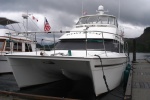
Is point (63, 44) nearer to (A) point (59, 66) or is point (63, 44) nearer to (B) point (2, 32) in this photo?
(A) point (59, 66)

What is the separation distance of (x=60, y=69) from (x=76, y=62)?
3.79 feet

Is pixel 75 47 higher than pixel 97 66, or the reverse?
pixel 75 47

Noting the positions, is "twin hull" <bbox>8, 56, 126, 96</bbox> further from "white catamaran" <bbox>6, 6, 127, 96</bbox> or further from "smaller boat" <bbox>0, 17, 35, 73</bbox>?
"smaller boat" <bbox>0, 17, 35, 73</bbox>

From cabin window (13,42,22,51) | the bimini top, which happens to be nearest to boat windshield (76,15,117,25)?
cabin window (13,42,22,51)

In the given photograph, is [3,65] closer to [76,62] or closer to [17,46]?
[17,46]

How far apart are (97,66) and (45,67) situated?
236 cm

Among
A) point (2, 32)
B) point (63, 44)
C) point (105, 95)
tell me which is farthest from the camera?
point (2, 32)

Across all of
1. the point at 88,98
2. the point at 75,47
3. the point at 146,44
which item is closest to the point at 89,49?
the point at 75,47

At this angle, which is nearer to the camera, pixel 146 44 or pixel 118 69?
pixel 118 69

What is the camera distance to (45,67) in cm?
870

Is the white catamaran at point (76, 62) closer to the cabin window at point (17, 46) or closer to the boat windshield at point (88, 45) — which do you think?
the boat windshield at point (88, 45)

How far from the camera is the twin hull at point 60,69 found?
7336 mm

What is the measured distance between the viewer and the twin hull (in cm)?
734

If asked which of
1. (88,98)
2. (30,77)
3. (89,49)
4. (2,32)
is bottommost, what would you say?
(88,98)
